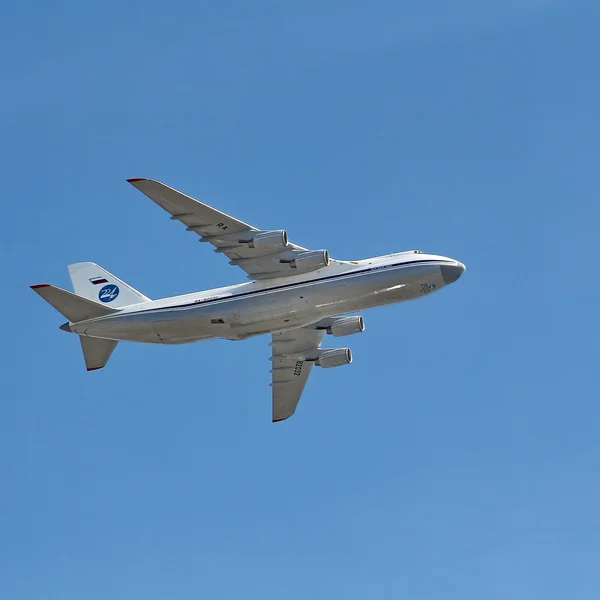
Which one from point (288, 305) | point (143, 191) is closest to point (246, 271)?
point (288, 305)

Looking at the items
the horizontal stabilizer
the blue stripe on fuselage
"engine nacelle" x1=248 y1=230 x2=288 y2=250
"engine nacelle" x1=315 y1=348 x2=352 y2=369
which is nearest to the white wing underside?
"engine nacelle" x1=248 y1=230 x2=288 y2=250

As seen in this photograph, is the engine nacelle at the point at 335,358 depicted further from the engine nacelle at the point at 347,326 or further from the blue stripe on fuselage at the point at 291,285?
the blue stripe on fuselage at the point at 291,285

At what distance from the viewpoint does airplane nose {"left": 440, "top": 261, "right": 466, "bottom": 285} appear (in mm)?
51031

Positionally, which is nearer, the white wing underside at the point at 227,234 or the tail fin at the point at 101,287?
the white wing underside at the point at 227,234

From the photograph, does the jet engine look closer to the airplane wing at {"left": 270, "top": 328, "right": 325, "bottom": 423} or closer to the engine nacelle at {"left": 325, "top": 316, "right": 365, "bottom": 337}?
the engine nacelle at {"left": 325, "top": 316, "right": 365, "bottom": 337}

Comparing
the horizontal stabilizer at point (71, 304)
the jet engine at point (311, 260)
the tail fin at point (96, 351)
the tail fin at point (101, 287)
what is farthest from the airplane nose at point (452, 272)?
the tail fin at point (96, 351)

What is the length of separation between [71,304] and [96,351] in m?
3.08

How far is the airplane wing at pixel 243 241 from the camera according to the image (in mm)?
50438

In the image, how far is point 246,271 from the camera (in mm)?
52625

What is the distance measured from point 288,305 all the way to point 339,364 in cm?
645

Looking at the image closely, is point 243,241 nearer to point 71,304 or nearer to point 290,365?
point 71,304

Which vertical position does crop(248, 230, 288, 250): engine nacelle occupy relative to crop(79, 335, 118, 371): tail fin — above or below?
above

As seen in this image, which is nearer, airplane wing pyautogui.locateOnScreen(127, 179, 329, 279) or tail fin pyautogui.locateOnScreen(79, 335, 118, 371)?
airplane wing pyautogui.locateOnScreen(127, 179, 329, 279)

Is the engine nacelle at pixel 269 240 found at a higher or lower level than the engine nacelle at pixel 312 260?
higher
